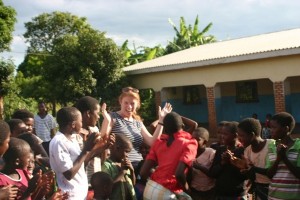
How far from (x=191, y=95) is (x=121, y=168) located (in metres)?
15.1

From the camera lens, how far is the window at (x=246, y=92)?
16422 mm

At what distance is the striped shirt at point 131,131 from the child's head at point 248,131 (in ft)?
3.49

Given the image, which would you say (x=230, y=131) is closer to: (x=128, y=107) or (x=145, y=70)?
(x=128, y=107)

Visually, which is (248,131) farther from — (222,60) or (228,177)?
(222,60)

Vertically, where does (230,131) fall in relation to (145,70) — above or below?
below

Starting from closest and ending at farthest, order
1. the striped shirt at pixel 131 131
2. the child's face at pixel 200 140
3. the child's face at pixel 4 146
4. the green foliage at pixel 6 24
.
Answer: the child's face at pixel 4 146 < the striped shirt at pixel 131 131 < the child's face at pixel 200 140 < the green foliage at pixel 6 24

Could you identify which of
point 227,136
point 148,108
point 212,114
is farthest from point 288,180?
point 148,108

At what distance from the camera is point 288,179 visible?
12.6 feet

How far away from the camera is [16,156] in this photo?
3090 mm

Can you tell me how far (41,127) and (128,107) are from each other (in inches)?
177

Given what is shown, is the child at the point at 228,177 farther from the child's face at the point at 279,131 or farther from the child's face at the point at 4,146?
the child's face at the point at 4,146

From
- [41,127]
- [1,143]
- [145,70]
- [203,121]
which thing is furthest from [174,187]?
[203,121]

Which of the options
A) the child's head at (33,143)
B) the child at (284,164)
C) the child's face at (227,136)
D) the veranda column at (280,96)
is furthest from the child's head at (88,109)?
the veranda column at (280,96)

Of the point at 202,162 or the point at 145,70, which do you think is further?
the point at 145,70
